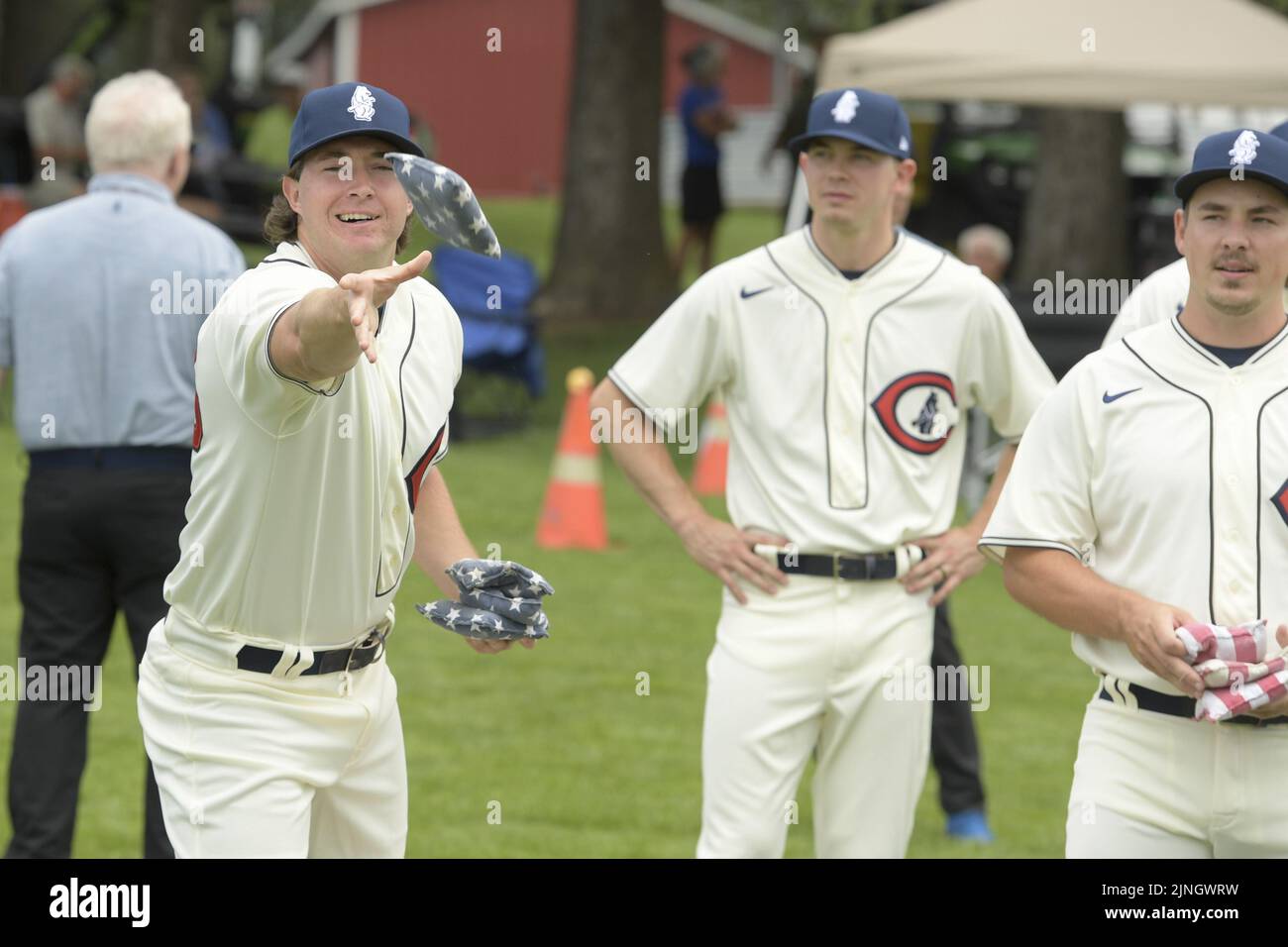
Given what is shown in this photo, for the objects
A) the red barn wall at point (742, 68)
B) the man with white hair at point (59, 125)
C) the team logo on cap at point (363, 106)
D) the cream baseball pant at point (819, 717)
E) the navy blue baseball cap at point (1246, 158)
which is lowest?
the cream baseball pant at point (819, 717)

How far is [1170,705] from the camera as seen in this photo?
14.7ft

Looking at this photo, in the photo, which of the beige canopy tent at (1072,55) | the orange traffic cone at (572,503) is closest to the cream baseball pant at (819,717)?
the orange traffic cone at (572,503)

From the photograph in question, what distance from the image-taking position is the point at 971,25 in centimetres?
1370

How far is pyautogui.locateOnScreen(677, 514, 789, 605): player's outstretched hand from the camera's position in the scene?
581cm

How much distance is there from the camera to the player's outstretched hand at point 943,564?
19.1ft

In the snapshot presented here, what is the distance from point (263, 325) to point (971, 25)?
416 inches

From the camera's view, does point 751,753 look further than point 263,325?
Yes

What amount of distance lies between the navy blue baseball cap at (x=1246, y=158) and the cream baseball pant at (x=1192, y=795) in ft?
3.95

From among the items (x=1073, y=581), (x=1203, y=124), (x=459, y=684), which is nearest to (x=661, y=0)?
(x=1203, y=124)

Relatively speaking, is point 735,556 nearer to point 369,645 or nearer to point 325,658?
point 369,645

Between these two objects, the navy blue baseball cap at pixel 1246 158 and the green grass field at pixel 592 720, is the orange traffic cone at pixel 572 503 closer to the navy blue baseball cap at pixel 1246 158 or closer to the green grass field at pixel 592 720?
the green grass field at pixel 592 720

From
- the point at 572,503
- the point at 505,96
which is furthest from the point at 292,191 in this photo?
the point at 505,96

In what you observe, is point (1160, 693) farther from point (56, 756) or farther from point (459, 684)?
point (459, 684)

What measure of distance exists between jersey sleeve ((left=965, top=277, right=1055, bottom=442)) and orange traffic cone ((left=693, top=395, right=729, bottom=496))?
8.83m
